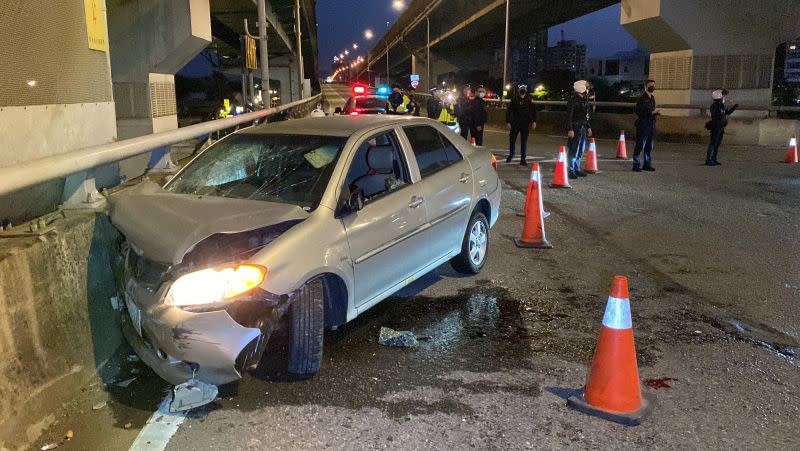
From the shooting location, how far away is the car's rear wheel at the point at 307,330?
4297 millimetres

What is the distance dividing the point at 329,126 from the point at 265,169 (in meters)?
0.66

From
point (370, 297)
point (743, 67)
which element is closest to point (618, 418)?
point (370, 297)

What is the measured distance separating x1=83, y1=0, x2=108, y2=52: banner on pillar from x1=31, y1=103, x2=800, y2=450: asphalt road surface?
10.5ft

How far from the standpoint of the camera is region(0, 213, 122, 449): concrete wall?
3.62 meters

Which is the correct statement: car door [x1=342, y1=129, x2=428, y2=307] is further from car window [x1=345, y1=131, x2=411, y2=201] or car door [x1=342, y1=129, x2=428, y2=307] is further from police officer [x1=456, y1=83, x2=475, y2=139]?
police officer [x1=456, y1=83, x2=475, y2=139]

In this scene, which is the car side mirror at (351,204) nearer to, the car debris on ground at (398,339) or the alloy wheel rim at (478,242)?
the car debris on ground at (398,339)

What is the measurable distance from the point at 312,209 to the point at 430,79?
63.0 metres

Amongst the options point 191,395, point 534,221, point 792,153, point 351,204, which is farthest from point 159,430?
point 792,153

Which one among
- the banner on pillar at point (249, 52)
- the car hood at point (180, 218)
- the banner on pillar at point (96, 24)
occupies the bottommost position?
the car hood at point (180, 218)

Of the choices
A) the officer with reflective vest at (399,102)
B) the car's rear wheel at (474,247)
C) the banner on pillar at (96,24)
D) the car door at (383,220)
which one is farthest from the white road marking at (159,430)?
the officer with reflective vest at (399,102)

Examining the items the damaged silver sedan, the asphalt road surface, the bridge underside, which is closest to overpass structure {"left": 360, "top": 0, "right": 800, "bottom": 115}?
the bridge underside

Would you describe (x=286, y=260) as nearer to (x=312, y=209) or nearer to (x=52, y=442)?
(x=312, y=209)

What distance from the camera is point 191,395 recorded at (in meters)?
4.07

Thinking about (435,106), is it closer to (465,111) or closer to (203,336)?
(465,111)
